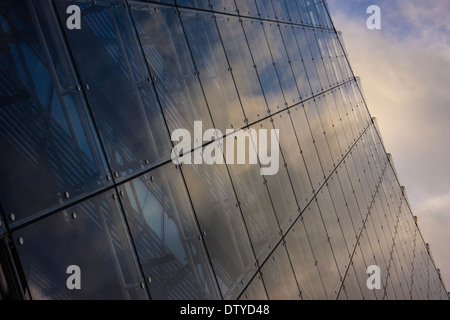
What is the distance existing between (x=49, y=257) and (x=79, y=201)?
65cm

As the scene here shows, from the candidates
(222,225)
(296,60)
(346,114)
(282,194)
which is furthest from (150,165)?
(346,114)

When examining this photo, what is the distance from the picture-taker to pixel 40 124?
4.59m

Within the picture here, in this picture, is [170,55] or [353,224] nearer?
[170,55]

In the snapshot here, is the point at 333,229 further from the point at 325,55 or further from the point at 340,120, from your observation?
the point at 325,55

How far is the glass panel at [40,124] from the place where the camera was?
4191 mm

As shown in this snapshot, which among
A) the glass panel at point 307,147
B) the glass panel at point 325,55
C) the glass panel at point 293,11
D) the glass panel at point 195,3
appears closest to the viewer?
the glass panel at point 195,3

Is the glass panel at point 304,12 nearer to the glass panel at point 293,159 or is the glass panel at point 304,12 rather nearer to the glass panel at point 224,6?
the glass panel at point 293,159

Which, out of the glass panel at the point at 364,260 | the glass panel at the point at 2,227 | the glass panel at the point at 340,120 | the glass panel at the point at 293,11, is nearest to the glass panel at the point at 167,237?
the glass panel at the point at 2,227

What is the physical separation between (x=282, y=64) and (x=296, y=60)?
7.14ft

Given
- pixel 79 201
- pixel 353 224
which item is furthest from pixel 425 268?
pixel 79 201

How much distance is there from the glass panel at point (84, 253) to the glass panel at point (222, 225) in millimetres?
1990

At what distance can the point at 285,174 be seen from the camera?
11883 mm

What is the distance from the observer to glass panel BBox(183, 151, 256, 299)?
7203 millimetres
